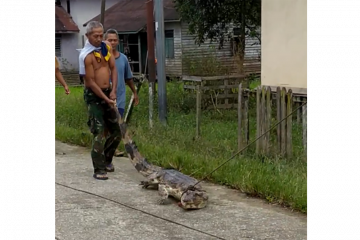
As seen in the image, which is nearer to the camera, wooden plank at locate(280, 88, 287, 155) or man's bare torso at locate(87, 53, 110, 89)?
man's bare torso at locate(87, 53, 110, 89)

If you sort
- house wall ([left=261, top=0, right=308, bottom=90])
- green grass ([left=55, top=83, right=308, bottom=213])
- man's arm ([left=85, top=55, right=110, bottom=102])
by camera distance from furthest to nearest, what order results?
house wall ([left=261, top=0, right=308, bottom=90]) < man's arm ([left=85, top=55, right=110, bottom=102]) < green grass ([left=55, top=83, right=308, bottom=213])

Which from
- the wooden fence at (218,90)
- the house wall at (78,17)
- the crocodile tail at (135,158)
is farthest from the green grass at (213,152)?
the house wall at (78,17)

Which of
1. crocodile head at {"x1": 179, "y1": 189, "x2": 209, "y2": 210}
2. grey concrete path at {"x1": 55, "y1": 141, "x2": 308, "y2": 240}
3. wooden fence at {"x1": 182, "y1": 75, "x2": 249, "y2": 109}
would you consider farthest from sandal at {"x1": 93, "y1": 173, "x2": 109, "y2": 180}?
wooden fence at {"x1": 182, "y1": 75, "x2": 249, "y2": 109}

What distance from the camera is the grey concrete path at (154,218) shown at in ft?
14.8

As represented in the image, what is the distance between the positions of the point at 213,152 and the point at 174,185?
6.75 ft

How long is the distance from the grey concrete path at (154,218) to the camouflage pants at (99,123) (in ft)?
1.08

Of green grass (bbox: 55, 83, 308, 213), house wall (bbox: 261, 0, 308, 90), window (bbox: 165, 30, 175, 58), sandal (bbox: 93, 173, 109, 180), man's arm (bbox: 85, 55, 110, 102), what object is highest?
window (bbox: 165, 30, 175, 58)

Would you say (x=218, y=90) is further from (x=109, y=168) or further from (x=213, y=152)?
(x=109, y=168)

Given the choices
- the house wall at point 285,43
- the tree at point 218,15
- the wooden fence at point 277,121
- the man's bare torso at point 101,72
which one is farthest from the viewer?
the tree at point 218,15

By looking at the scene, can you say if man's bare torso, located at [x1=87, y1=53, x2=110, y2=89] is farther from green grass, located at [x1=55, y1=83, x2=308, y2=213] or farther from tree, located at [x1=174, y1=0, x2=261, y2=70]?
tree, located at [x1=174, y1=0, x2=261, y2=70]

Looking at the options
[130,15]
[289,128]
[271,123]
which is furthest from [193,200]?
[130,15]

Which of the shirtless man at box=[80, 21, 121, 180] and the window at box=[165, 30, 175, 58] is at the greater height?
the window at box=[165, 30, 175, 58]

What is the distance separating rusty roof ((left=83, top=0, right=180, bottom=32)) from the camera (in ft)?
78.9

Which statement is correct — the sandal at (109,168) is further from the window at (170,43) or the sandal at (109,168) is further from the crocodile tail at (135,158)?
the window at (170,43)
